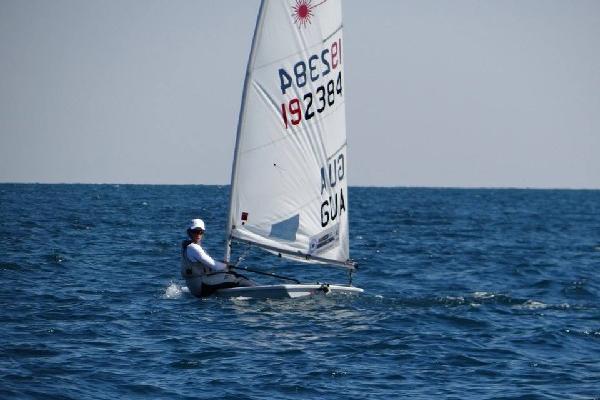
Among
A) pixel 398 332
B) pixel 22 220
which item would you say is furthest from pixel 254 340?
pixel 22 220

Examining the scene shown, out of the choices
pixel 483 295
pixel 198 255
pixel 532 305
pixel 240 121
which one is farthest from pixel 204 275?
pixel 532 305

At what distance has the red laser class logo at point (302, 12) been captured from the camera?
22.9 metres

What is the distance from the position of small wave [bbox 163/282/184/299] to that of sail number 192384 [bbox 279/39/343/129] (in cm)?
500

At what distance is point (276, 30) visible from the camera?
893 inches

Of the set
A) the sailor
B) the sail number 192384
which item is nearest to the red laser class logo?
the sail number 192384

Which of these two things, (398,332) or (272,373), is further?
(398,332)

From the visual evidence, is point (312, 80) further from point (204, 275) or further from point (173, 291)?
point (173, 291)

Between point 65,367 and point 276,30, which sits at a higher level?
point 276,30

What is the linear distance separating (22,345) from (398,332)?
7608 mm

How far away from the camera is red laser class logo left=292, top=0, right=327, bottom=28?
Result: 22.9 metres

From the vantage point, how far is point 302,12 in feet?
75.4

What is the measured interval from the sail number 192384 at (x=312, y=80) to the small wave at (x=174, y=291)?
5.00 metres

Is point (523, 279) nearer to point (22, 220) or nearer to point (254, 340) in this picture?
point (254, 340)

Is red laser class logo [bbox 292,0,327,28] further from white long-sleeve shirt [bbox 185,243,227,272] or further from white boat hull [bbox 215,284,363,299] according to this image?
white boat hull [bbox 215,284,363,299]
